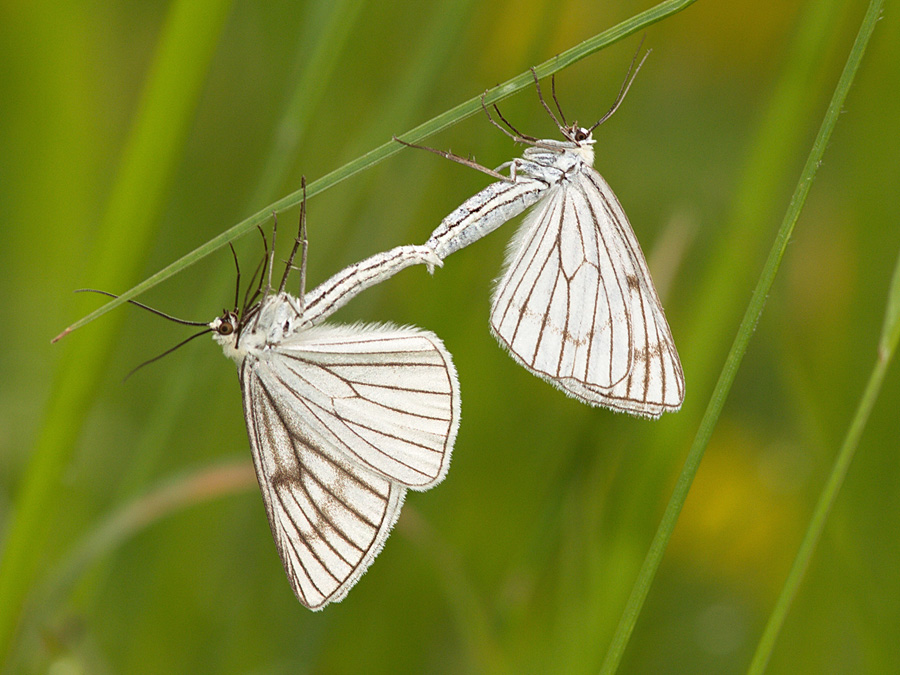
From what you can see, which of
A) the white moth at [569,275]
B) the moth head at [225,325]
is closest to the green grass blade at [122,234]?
the moth head at [225,325]

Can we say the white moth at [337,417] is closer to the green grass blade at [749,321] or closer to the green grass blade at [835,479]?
the green grass blade at [749,321]

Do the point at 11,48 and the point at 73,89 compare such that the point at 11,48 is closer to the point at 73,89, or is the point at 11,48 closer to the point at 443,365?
the point at 73,89

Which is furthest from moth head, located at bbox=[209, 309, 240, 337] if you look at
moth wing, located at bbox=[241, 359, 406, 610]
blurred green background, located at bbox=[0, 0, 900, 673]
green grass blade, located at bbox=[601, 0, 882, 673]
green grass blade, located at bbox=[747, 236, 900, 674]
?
green grass blade, located at bbox=[747, 236, 900, 674]

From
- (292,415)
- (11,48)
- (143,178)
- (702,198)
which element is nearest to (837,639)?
(702,198)

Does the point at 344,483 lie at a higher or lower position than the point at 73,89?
lower

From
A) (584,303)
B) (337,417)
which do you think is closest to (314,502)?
(337,417)

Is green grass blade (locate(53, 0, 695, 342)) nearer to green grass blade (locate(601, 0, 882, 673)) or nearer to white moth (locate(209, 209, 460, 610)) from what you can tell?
green grass blade (locate(601, 0, 882, 673))

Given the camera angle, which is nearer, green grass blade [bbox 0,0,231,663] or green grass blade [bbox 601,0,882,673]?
green grass blade [bbox 601,0,882,673]
